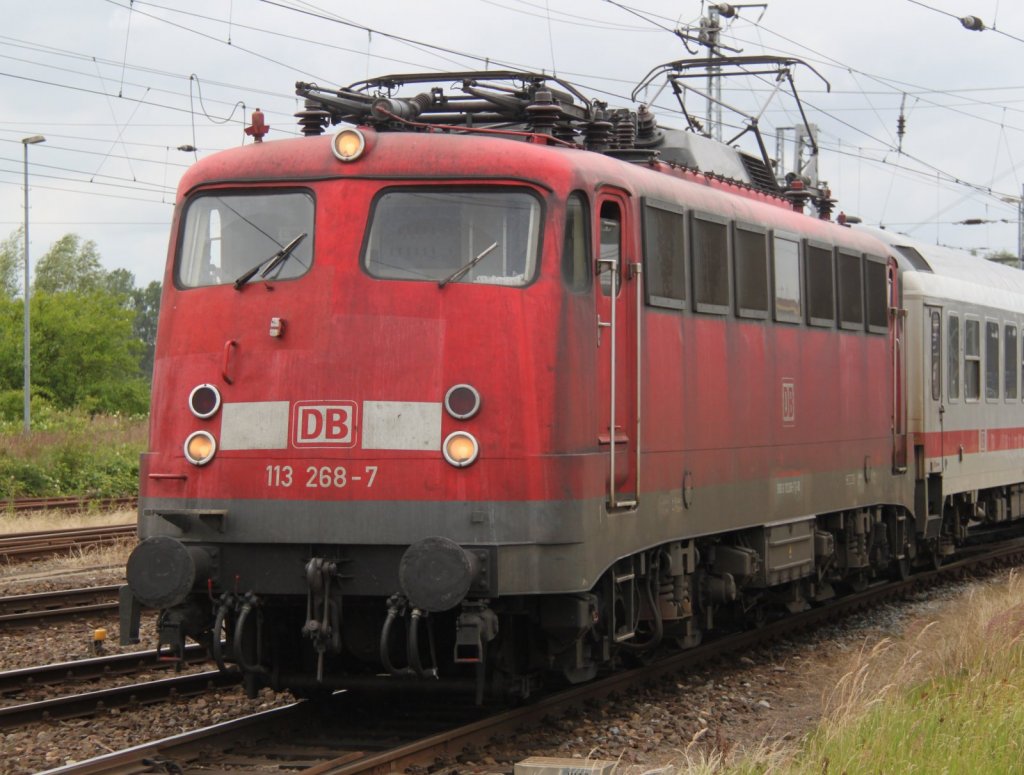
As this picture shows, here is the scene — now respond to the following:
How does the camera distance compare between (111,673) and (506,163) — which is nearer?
(506,163)

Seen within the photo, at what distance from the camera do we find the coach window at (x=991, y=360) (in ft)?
59.3

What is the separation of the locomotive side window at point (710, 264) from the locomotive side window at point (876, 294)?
3.45 metres

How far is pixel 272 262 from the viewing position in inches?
335

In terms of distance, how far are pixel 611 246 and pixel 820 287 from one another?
3.98m

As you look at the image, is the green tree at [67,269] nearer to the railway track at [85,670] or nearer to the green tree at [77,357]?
the green tree at [77,357]

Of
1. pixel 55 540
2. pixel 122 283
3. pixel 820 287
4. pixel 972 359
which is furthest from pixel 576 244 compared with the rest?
pixel 122 283

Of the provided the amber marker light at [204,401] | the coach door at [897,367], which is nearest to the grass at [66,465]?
the coach door at [897,367]

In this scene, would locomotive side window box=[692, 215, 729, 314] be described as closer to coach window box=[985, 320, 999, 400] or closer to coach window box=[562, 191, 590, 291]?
coach window box=[562, 191, 590, 291]

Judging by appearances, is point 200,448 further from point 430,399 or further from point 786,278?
point 786,278

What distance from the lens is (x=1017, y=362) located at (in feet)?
63.3

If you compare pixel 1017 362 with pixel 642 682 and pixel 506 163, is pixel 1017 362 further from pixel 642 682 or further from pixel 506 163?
pixel 506 163

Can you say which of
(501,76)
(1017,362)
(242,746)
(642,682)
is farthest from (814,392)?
(1017,362)

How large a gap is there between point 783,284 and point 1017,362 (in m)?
8.89

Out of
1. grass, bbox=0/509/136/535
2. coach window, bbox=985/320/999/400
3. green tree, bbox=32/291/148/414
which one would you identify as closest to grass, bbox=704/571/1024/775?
coach window, bbox=985/320/999/400
